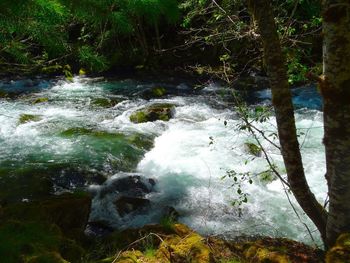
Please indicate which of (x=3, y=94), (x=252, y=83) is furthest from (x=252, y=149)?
(x=3, y=94)

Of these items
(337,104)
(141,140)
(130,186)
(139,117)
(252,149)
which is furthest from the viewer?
(139,117)

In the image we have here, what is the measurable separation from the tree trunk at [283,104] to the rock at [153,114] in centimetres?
799

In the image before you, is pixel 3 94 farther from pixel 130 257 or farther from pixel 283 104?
pixel 283 104

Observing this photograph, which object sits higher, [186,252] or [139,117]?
[186,252]

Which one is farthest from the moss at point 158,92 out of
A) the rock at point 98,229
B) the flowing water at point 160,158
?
the rock at point 98,229

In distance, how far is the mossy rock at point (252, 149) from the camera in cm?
875

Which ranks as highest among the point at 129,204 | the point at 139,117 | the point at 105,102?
the point at 129,204

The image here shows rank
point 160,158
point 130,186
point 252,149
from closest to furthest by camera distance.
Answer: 1. point 130,186
2. point 252,149
3. point 160,158

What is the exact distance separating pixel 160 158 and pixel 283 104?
562cm

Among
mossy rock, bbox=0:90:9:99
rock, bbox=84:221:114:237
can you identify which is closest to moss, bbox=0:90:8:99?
mossy rock, bbox=0:90:9:99

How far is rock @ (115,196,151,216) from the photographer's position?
22.0 ft

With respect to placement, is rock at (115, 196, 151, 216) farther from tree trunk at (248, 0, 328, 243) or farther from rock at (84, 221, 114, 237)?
tree trunk at (248, 0, 328, 243)

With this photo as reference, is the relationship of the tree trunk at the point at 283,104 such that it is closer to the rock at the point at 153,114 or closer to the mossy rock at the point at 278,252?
the mossy rock at the point at 278,252

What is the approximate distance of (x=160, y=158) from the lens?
895 cm
